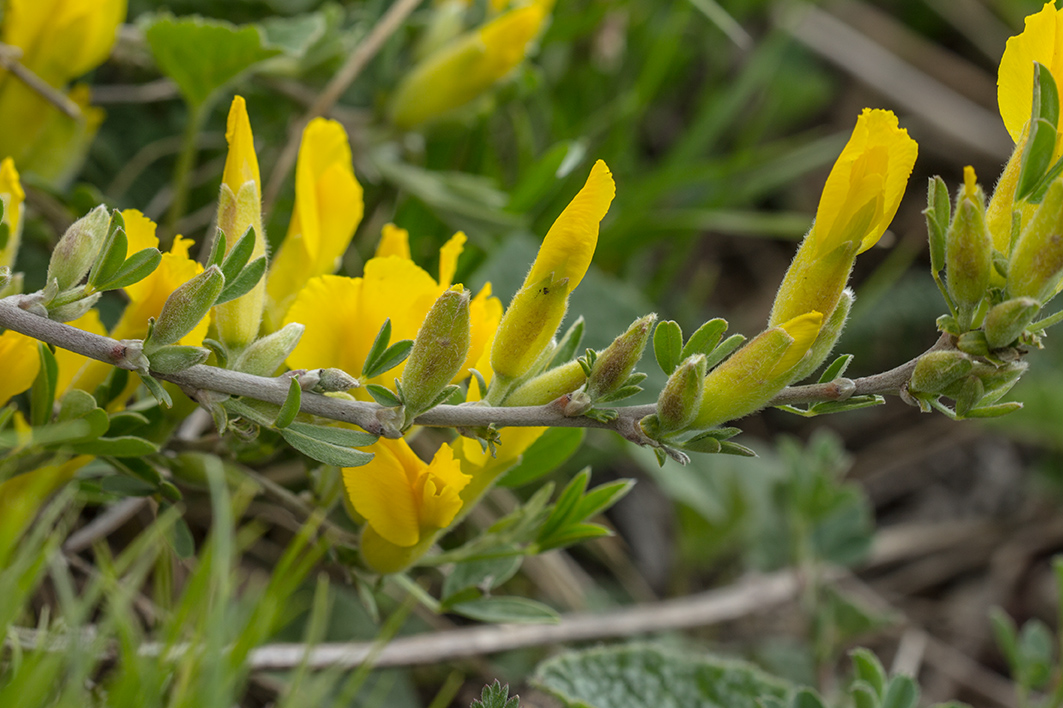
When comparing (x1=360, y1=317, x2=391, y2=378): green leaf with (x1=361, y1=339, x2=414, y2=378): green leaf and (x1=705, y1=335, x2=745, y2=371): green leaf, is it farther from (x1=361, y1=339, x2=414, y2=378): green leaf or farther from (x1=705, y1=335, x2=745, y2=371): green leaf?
(x1=705, y1=335, x2=745, y2=371): green leaf

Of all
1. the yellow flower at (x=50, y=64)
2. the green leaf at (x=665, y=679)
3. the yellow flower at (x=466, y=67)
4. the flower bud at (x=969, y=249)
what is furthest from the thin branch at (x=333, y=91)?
the flower bud at (x=969, y=249)

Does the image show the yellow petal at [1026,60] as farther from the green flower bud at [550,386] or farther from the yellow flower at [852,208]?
the green flower bud at [550,386]

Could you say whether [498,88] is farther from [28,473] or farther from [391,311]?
[28,473]

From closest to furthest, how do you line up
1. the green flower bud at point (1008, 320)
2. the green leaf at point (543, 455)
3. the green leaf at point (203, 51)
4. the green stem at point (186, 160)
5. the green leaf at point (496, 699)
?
1. the green flower bud at point (1008, 320)
2. the green leaf at point (496, 699)
3. the green leaf at point (543, 455)
4. the green leaf at point (203, 51)
5. the green stem at point (186, 160)

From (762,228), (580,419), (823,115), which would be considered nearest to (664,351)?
(580,419)

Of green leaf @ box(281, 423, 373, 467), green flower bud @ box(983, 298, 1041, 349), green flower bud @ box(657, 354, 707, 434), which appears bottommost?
green leaf @ box(281, 423, 373, 467)

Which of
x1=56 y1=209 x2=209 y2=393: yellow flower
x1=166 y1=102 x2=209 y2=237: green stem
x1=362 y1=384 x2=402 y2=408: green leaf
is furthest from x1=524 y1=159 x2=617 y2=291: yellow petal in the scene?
x1=166 y1=102 x2=209 y2=237: green stem
